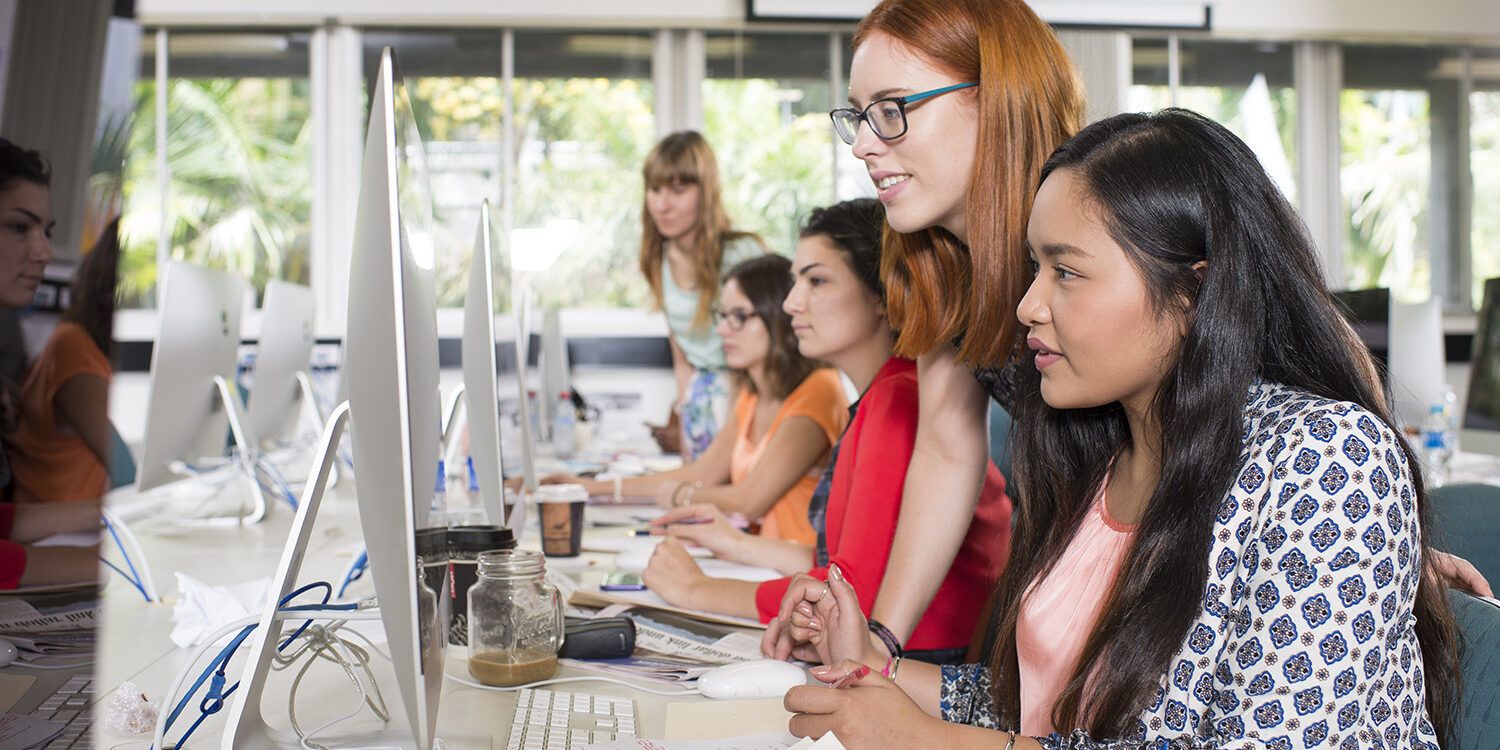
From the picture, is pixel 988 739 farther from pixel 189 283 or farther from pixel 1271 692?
pixel 189 283

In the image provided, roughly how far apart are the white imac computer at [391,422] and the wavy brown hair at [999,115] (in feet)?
1.83

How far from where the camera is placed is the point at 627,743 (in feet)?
3.08

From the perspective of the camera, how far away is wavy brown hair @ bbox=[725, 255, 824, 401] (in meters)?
2.46

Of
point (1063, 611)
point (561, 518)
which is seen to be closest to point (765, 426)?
point (561, 518)

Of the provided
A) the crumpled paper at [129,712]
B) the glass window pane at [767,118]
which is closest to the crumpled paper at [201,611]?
the crumpled paper at [129,712]

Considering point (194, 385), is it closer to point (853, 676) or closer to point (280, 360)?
point (280, 360)

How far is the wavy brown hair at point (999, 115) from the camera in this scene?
3.79 ft

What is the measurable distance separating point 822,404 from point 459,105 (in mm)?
3443

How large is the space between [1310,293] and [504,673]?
799 mm

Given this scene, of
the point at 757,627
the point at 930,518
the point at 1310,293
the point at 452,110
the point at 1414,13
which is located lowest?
the point at 757,627

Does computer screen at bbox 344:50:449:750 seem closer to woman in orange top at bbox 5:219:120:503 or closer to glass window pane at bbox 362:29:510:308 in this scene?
woman in orange top at bbox 5:219:120:503

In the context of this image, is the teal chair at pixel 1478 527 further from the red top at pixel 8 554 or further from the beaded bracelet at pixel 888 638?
the red top at pixel 8 554

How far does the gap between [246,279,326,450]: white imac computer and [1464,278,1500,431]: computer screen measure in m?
2.75

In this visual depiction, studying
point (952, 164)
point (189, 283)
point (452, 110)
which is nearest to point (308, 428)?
point (189, 283)
